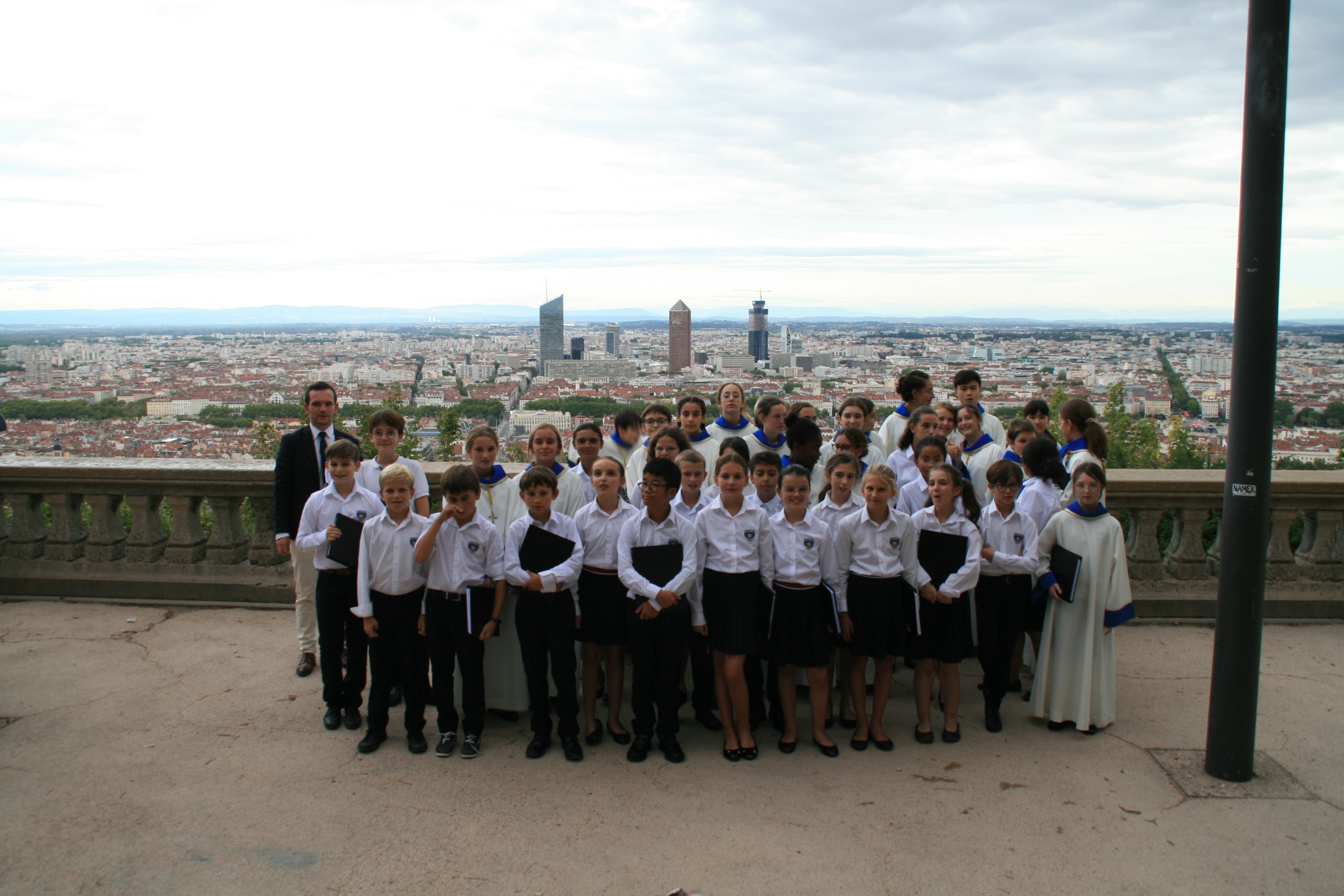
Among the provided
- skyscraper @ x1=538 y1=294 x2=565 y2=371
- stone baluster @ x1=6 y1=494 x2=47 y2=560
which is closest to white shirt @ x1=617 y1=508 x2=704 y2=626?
stone baluster @ x1=6 y1=494 x2=47 y2=560

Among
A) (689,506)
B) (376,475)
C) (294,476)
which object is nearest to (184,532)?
(294,476)

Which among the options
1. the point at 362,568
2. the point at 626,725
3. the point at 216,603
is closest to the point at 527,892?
the point at 626,725

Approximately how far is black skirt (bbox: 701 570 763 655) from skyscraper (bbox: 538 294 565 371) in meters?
46.1

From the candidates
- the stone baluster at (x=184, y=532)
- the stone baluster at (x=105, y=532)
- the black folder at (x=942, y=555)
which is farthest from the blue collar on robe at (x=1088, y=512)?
the stone baluster at (x=105, y=532)

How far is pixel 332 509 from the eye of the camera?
16.5 ft

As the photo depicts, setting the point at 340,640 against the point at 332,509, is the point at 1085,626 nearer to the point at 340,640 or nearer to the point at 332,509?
the point at 340,640

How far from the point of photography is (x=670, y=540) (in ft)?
15.0

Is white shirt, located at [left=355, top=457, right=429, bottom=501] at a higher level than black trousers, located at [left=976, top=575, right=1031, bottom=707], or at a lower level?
higher

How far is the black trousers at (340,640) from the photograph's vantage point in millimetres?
4785

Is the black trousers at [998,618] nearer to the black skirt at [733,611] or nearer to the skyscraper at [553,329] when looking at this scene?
the black skirt at [733,611]

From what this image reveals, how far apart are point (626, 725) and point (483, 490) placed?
1.70 metres

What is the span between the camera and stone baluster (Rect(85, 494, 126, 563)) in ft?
22.4

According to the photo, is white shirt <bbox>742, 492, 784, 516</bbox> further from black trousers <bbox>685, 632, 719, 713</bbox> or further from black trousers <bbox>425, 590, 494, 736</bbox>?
black trousers <bbox>425, 590, 494, 736</bbox>

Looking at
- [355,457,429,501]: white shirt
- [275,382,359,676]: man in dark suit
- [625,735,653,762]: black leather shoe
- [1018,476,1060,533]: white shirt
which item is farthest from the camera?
[275,382,359,676]: man in dark suit
